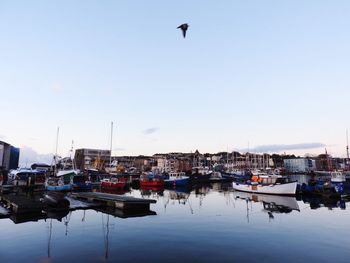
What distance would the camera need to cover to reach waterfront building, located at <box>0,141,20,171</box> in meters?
92.8

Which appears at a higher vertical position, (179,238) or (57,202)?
(57,202)

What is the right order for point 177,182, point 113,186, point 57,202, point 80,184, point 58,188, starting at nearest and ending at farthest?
point 57,202, point 58,188, point 80,184, point 113,186, point 177,182

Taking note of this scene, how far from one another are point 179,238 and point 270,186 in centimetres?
4044

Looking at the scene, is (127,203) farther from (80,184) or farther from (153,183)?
(153,183)

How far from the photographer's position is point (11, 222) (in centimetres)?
2686

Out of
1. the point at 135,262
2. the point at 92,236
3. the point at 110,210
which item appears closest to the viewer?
the point at 135,262

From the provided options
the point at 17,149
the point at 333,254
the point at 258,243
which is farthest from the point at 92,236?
the point at 17,149

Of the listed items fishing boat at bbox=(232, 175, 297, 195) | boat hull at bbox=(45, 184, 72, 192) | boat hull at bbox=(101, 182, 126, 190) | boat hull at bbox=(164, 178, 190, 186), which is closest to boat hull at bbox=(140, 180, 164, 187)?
boat hull at bbox=(164, 178, 190, 186)

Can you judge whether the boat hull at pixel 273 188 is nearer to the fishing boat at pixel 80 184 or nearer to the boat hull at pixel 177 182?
the boat hull at pixel 177 182

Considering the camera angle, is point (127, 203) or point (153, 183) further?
point (153, 183)

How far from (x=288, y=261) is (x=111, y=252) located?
11.1 m

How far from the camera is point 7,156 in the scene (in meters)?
98.9

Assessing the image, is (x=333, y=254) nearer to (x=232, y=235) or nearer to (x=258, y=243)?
(x=258, y=243)

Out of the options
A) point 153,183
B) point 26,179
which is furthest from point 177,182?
point 26,179
